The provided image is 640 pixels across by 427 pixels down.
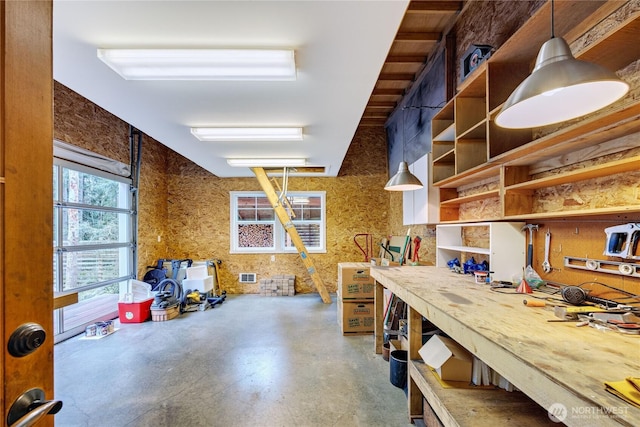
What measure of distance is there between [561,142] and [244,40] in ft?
6.41

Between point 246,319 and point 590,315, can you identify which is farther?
point 246,319

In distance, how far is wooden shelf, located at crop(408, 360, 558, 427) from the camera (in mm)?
1344

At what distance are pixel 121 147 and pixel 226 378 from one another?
13.9 feet

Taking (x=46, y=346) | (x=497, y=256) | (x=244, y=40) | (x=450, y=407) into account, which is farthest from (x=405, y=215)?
(x=46, y=346)

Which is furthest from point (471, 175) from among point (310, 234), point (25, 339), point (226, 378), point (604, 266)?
point (310, 234)

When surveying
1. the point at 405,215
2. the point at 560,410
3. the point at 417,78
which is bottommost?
the point at 560,410

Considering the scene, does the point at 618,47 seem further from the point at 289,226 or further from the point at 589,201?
the point at 289,226

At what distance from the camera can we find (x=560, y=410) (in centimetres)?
75

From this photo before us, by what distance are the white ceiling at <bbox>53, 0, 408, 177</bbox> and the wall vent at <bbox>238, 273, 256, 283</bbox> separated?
380 cm

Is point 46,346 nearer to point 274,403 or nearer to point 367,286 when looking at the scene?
point 274,403

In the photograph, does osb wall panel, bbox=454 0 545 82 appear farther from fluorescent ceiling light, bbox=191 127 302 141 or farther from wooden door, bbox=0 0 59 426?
wooden door, bbox=0 0 59 426

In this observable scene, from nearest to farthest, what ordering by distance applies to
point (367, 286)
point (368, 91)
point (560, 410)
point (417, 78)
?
point (560, 410) → point (368, 91) → point (367, 286) → point (417, 78)

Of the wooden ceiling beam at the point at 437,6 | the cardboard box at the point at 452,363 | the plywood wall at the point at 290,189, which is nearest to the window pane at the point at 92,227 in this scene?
the plywood wall at the point at 290,189

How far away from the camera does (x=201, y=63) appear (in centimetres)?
182
